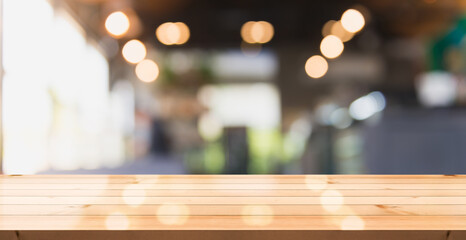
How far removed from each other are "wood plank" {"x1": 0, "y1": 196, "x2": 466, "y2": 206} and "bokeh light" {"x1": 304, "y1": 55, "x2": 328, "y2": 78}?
8246 millimetres

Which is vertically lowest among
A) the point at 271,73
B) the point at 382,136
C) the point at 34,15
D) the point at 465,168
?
the point at 465,168

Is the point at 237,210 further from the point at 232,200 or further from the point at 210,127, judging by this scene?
the point at 210,127

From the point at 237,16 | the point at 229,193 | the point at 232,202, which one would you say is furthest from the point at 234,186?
the point at 237,16

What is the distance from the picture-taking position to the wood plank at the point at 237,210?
3.87 ft

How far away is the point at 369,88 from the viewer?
9281 millimetres

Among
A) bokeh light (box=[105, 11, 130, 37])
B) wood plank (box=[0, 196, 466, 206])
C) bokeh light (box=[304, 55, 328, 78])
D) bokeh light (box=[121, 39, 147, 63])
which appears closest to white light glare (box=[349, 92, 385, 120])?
bokeh light (box=[304, 55, 328, 78])

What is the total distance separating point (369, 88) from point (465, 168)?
224 inches

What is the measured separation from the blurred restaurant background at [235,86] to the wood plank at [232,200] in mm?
2716

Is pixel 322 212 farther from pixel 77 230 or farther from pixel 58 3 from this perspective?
pixel 58 3

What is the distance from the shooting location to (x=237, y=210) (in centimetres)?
122

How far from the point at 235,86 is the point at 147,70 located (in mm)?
3715

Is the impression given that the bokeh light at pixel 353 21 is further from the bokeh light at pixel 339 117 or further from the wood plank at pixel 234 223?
the wood plank at pixel 234 223

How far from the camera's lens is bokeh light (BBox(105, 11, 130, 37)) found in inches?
202

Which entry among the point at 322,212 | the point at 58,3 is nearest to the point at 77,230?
the point at 322,212
